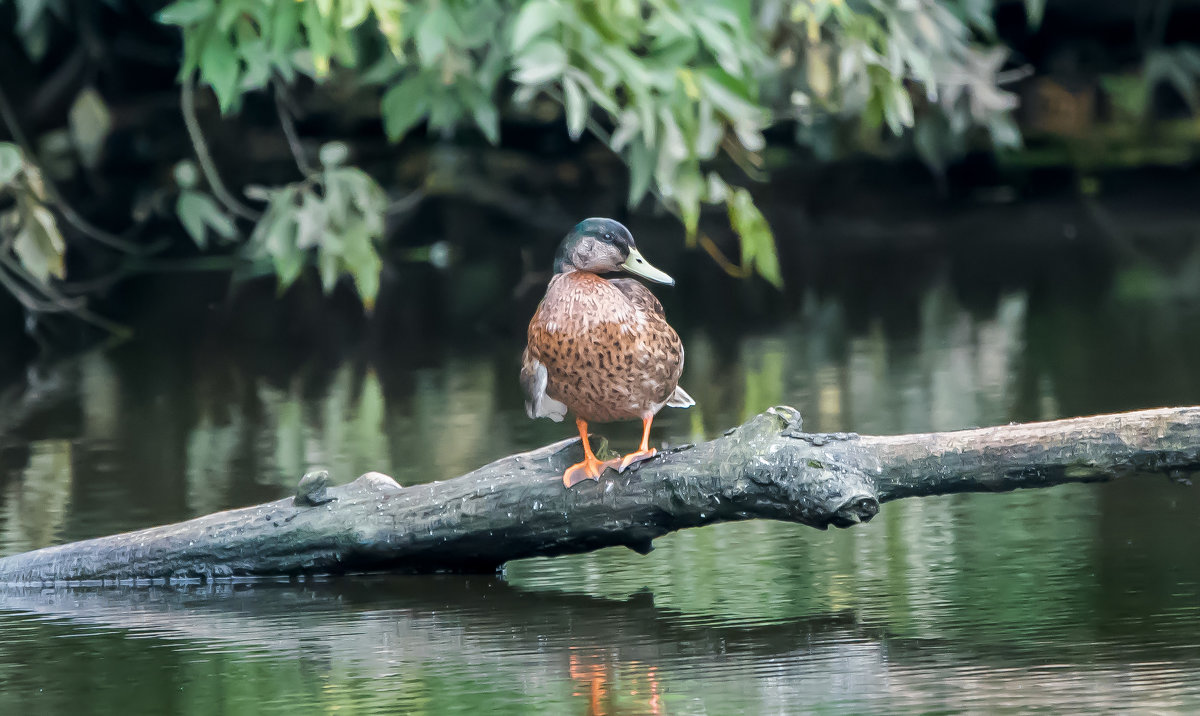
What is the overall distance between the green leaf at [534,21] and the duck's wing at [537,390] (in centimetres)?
232

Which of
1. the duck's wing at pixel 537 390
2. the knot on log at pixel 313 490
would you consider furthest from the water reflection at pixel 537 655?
the duck's wing at pixel 537 390

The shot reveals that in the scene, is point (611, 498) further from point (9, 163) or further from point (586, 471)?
point (9, 163)

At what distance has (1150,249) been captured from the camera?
14.6 metres

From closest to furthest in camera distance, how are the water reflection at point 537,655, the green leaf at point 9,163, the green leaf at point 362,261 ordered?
the water reflection at point 537,655
the green leaf at point 9,163
the green leaf at point 362,261

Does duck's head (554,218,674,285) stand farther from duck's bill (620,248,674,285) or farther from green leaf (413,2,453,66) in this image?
green leaf (413,2,453,66)

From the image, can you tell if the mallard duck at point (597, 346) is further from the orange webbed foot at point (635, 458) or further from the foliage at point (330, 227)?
the foliage at point (330, 227)

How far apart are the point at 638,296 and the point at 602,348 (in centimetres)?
22

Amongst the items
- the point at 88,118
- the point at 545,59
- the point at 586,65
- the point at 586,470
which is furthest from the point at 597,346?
the point at 88,118

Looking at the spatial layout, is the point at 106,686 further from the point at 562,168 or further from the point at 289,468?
the point at 562,168

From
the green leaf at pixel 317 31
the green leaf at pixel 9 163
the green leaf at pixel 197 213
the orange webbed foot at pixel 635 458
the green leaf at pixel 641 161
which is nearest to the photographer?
the orange webbed foot at pixel 635 458

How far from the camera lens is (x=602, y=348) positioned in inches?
188

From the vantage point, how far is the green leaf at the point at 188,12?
7.78m

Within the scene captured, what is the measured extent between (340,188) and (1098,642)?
18.4ft

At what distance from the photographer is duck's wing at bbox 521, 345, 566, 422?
16.1ft
